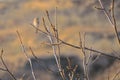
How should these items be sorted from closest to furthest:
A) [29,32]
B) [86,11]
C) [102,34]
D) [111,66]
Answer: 1. [111,66]
2. [102,34]
3. [29,32]
4. [86,11]

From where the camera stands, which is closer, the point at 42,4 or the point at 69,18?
the point at 69,18

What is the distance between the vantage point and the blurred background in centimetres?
1298

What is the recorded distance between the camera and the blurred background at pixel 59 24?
42.6 feet

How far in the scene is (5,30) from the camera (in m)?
15.2

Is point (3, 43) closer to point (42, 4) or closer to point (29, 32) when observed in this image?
point (29, 32)

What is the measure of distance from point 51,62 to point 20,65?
0.87 meters

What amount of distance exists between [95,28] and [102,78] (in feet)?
10.9

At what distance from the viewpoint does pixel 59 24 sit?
14406mm

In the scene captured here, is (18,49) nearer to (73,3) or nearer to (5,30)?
(5,30)

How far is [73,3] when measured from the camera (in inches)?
→ 642

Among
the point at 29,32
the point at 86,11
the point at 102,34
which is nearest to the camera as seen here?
the point at 102,34

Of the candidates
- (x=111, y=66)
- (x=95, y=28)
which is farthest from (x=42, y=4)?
(x=111, y=66)

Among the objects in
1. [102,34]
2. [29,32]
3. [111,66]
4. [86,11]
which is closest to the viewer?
[111,66]

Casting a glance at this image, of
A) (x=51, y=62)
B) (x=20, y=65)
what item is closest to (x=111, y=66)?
(x=51, y=62)
